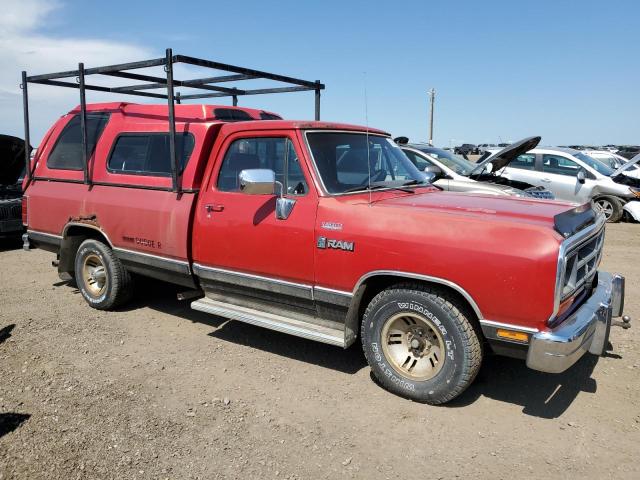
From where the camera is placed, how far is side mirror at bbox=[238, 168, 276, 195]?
12.7 ft

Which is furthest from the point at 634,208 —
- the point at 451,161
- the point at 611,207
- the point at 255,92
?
the point at 255,92

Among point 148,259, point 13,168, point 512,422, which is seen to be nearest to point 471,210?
point 512,422

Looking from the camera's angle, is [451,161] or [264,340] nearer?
[264,340]

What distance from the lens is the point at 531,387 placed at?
4051 mm

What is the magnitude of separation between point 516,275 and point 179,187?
10.3 ft

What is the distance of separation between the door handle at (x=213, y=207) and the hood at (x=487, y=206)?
1.43 metres

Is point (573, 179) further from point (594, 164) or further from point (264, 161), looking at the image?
point (264, 161)

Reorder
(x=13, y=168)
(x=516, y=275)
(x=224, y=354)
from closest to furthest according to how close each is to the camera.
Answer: (x=516, y=275) → (x=224, y=354) → (x=13, y=168)

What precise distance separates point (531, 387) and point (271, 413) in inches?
80.5

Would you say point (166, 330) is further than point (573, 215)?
Yes

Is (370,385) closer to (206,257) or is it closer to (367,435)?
(367,435)

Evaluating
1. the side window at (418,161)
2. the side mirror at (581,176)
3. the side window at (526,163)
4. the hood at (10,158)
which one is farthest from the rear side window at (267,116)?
the side mirror at (581,176)

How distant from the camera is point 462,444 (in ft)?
10.7

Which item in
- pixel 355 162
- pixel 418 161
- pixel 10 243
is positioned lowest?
pixel 10 243
